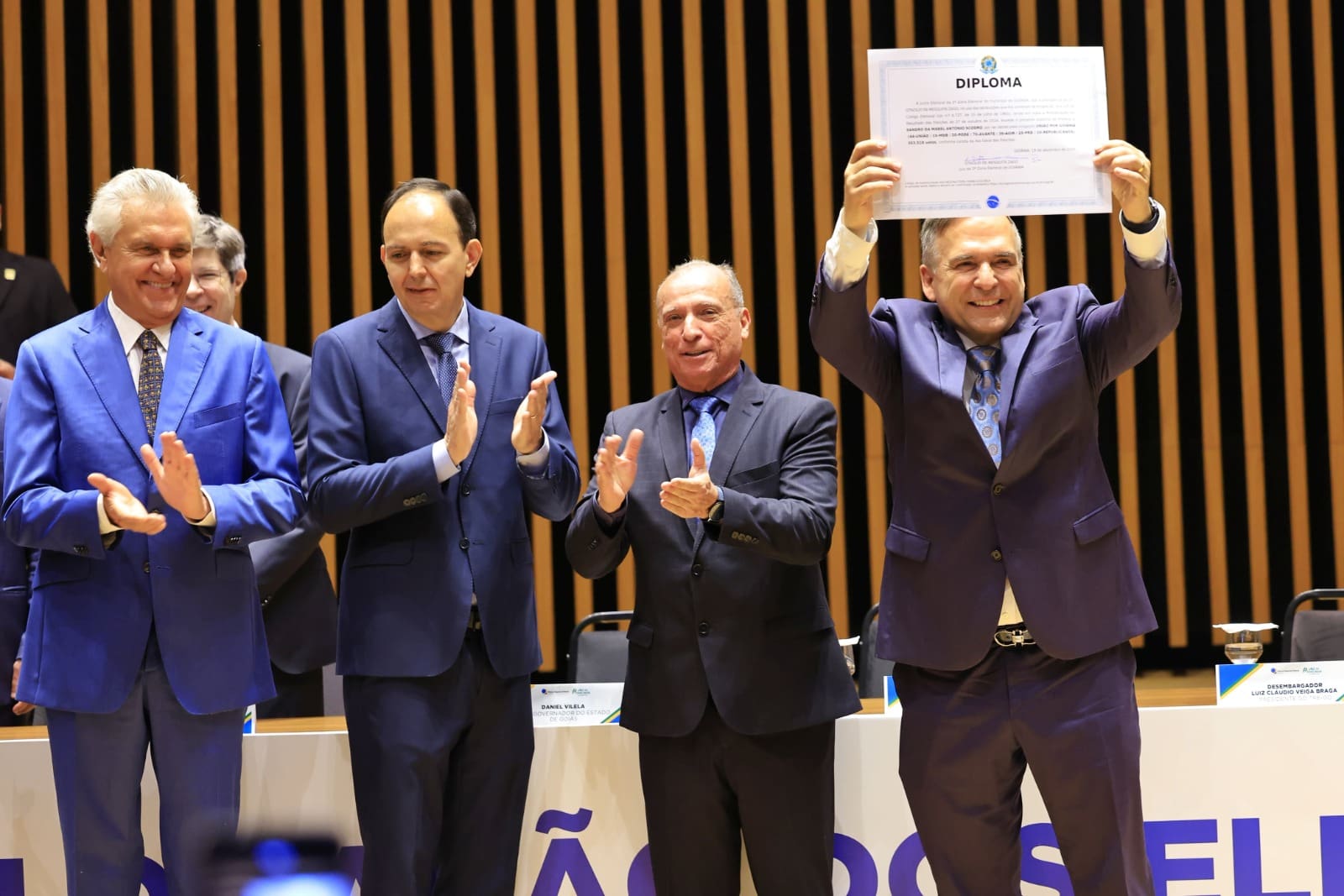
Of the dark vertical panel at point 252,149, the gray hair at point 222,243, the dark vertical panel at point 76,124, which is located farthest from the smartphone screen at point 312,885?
the dark vertical panel at point 76,124

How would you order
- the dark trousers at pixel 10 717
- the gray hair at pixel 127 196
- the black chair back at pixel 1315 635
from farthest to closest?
the black chair back at pixel 1315 635
the dark trousers at pixel 10 717
the gray hair at pixel 127 196

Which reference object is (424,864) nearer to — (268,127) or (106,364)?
(106,364)

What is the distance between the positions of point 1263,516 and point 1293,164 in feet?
4.67

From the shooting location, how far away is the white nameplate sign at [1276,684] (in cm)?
283

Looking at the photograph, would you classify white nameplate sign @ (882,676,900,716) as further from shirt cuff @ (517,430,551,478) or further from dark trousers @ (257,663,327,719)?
dark trousers @ (257,663,327,719)

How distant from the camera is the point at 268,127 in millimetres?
5285

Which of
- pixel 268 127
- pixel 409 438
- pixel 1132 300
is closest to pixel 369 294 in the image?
pixel 268 127

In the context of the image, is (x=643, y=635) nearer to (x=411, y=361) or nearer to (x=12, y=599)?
(x=411, y=361)

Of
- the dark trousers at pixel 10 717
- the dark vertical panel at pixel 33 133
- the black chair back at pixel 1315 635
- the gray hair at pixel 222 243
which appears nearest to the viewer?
the dark trousers at pixel 10 717

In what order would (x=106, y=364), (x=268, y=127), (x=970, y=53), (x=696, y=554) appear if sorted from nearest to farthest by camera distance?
(x=970, y=53) → (x=106, y=364) → (x=696, y=554) → (x=268, y=127)

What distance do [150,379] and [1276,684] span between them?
2349 millimetres

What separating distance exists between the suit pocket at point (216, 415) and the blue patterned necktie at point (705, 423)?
0.87 m

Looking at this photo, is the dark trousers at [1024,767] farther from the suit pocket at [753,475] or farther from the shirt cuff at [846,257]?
the shirt cuff at [846,257]

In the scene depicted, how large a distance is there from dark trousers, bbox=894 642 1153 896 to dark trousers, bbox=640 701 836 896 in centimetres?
22
